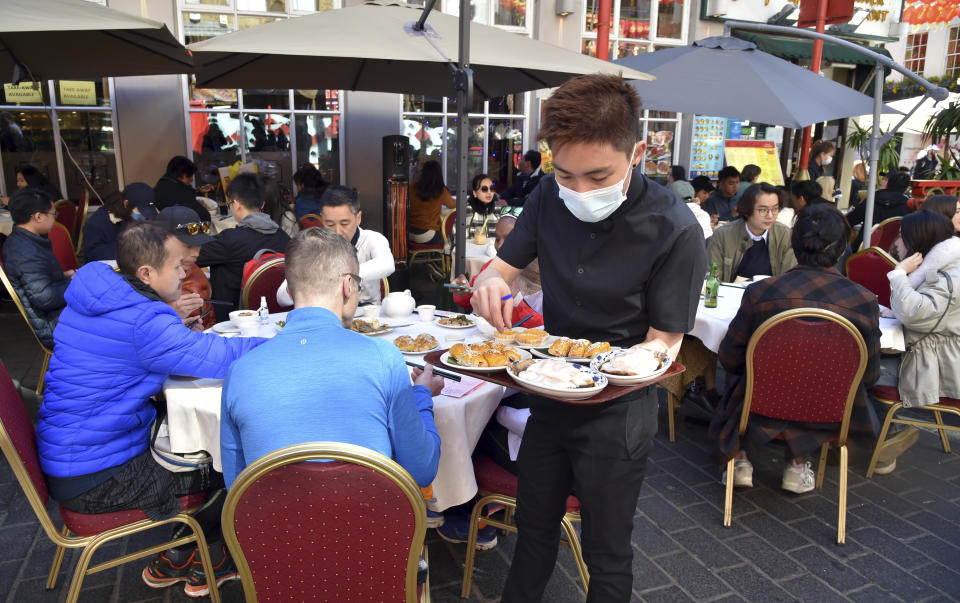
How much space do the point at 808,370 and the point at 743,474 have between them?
Answer: 2.87 feet

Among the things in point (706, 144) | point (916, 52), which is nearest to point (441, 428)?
point (706, 144)

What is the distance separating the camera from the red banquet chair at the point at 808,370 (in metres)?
2.88

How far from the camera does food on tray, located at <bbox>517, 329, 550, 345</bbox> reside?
2.07 meters

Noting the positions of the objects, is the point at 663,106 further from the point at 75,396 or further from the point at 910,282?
the point at 75,396

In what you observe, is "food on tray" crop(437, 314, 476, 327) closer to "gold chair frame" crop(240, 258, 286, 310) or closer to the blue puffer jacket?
"gold chair frame" crop(240, 258, 286, 310)

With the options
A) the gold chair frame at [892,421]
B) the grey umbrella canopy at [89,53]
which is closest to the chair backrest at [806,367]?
the gold chair frame at [892,421]

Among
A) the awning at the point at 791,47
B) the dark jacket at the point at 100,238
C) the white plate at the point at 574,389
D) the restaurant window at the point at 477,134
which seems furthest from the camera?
the awning at the point at 791,47

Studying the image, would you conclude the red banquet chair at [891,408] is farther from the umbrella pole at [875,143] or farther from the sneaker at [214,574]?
the sneaker at [214,574]

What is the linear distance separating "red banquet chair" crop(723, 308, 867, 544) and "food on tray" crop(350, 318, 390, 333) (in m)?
1.78

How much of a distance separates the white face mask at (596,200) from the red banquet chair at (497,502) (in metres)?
1.16

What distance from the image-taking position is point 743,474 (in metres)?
3.55

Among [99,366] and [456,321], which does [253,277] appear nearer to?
[456,321]

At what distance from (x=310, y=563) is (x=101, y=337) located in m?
1.31

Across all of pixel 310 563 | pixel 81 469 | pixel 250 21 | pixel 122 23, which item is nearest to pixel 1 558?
pixel 81 469
